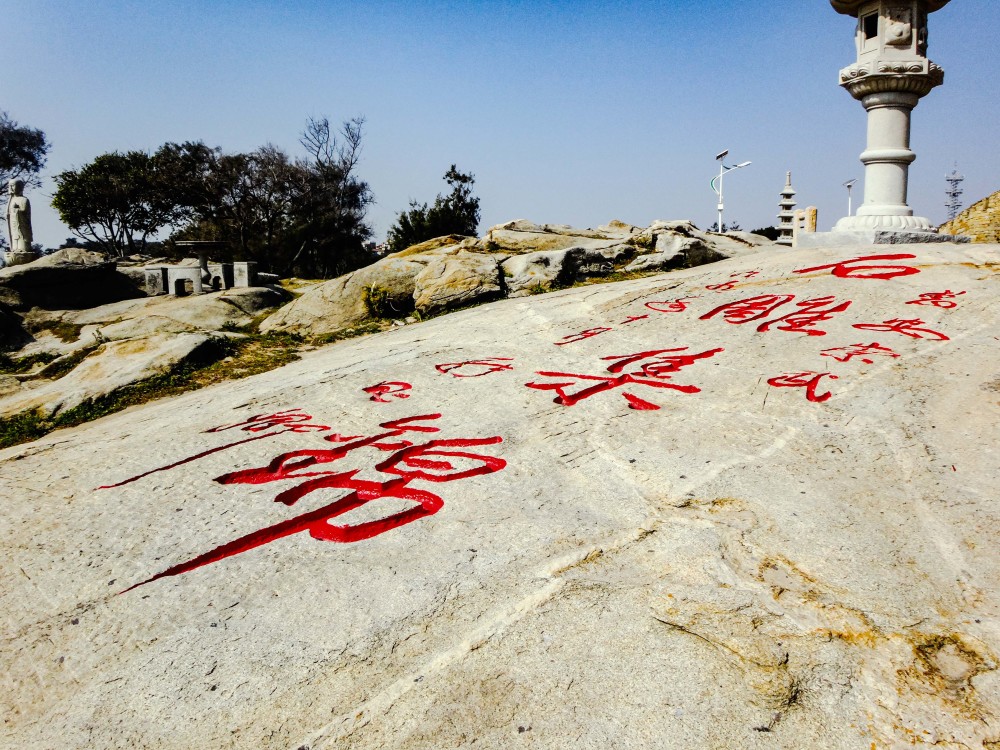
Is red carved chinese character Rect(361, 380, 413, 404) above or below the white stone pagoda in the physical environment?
below

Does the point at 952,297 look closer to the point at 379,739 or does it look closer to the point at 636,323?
the point at 636,323

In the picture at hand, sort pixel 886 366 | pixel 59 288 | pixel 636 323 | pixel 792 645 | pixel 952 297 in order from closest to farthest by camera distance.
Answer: pixel 792 645 < pixel 886 366 < pixel 952 297 < pixel 636 323 < pixel 59 288

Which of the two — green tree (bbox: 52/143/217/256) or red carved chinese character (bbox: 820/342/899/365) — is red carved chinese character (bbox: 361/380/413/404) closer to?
red carved chinese character (bbox: 820/342/899/365)

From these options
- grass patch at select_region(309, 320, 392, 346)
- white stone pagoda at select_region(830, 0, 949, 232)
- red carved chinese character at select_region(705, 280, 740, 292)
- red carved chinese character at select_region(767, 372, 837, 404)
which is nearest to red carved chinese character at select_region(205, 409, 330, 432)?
Answer: red carved chinese character at select_region(767, 372, 837, 404)

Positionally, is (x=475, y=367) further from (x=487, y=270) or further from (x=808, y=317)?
(x=487, y=270)

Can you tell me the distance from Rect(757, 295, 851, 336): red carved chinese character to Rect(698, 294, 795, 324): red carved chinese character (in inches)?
6.8

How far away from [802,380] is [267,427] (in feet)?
9.97

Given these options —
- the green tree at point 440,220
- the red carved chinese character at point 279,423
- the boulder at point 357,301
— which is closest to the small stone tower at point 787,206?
the green tree at point 440,220

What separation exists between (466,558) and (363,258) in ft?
77.6

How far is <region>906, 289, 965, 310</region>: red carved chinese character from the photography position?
4.62 meters

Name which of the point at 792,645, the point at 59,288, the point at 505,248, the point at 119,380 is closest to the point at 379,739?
the point at 792,645

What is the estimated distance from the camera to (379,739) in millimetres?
1595

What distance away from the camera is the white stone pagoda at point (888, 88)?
771 cm

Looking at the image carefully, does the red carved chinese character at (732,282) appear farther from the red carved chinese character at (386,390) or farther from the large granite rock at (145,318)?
the large granite rock at (145,318)
